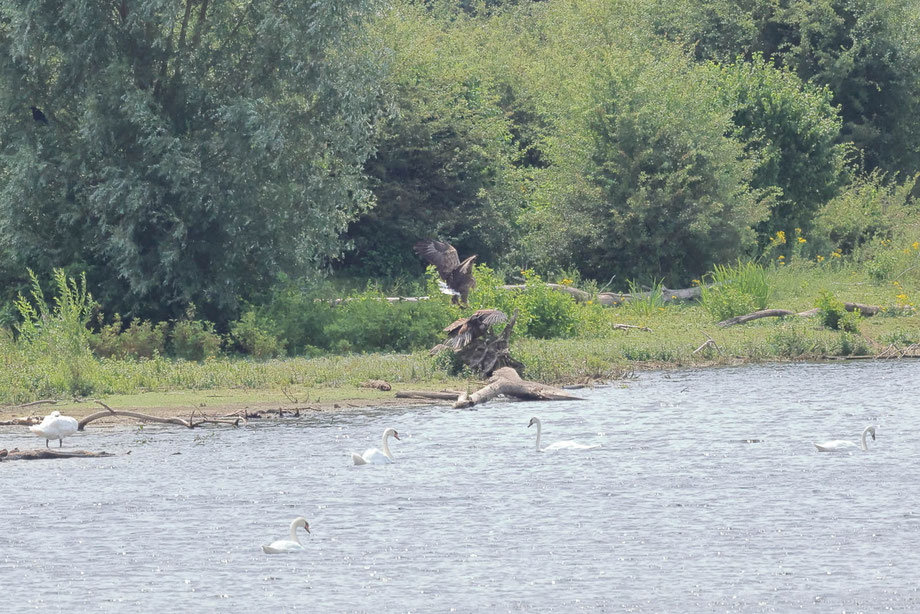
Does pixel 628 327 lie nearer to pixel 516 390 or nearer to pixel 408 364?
pixel 408 364

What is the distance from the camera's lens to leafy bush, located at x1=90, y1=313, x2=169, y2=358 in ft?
74.9

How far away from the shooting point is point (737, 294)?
2794 centimetres

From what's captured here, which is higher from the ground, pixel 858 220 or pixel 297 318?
pixel 858 220

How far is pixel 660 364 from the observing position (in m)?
23.8

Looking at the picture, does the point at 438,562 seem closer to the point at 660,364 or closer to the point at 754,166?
the point at 660,364

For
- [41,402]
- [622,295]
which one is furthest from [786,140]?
[41,402]

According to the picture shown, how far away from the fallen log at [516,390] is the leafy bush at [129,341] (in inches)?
234

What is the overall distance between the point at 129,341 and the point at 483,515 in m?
11.6

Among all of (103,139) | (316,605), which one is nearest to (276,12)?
(103,139)

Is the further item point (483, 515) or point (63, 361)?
point (63, 361)

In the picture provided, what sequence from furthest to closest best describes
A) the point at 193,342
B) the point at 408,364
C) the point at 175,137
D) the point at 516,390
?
1. the point at 175,137
2. the point at 193,342
3. the point at 408,364
4. the point at 516,390

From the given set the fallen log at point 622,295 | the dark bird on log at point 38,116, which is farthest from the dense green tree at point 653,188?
the dark bird on log at point 38,116

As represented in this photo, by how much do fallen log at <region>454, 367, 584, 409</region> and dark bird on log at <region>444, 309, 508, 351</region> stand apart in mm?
743

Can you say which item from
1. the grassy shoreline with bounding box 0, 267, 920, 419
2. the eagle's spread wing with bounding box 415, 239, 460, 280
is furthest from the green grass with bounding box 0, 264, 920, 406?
the eagle's spread wing with bounding box 415, 239, 460, 280
